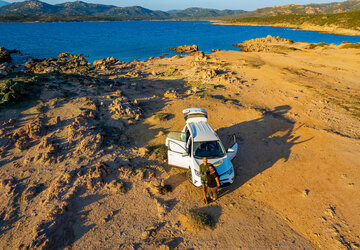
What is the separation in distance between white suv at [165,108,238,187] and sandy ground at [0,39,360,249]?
0.96 metres

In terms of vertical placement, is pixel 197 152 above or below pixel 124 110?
above

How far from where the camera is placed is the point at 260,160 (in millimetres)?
10000

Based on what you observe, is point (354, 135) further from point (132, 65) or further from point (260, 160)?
point (132, 65)

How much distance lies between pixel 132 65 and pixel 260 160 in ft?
96.4

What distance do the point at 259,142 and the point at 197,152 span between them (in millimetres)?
5449

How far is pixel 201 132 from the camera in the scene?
8.93m

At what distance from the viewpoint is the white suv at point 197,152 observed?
7.62 meters

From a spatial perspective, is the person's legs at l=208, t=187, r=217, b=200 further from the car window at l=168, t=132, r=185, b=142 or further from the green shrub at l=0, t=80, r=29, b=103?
the green shrub at l=0, t=80, r=29, b=103

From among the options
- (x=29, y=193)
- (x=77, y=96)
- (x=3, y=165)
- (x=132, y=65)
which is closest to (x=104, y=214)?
(x=29, y=193)

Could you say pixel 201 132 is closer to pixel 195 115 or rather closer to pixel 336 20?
pixel 195 115

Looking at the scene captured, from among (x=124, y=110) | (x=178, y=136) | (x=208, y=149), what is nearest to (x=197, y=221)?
(x=208, y=149)

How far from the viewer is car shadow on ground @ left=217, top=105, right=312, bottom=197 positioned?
932 cm

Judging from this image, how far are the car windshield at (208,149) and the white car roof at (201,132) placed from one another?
0.19 metres

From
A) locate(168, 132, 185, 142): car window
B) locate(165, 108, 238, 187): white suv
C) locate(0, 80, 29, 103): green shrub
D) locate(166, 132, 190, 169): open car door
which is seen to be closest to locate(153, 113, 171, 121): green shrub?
locate(168, 132, 185, 142): car window
